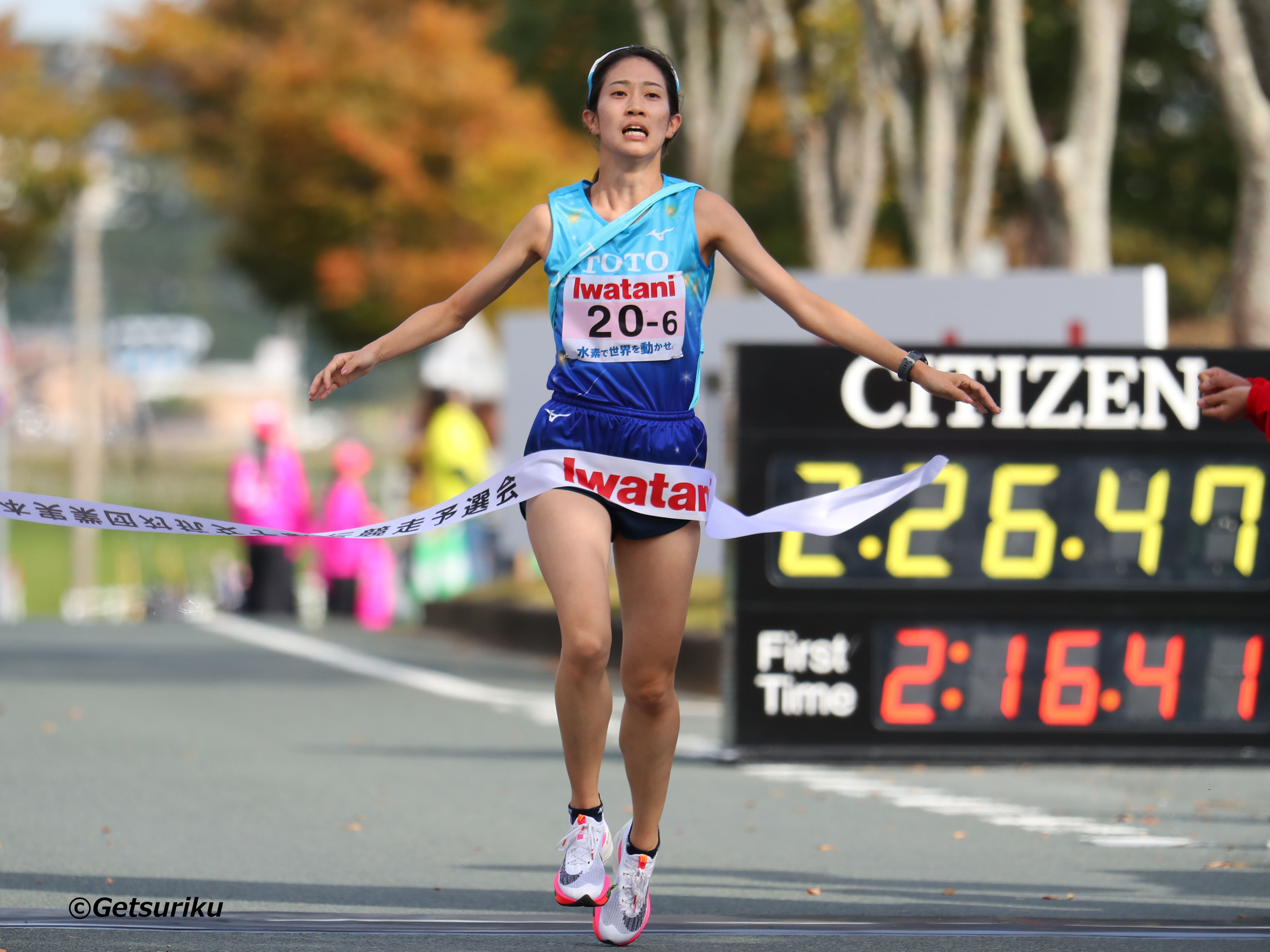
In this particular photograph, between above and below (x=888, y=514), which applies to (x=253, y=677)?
below

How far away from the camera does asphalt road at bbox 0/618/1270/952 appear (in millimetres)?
5984

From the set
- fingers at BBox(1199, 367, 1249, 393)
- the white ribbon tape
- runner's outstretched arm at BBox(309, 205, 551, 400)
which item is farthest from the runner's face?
fingers at BBox(1199, 367, 1249, 393)

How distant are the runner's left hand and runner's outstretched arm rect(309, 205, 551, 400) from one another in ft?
3.25

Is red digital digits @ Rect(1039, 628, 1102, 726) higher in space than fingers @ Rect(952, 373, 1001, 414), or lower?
lower

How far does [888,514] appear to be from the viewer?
9773mm

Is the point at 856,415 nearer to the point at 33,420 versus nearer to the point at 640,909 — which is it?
the point at 640,909

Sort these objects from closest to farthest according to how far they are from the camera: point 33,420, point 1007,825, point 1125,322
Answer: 1. point 1007,825
2. point 1125,322
3. point 33,420

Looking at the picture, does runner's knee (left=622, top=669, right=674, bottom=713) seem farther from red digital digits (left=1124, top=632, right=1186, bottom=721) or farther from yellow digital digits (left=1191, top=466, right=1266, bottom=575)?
yellow digital digits (left=1191, top=466, right=1266, bottom=575)

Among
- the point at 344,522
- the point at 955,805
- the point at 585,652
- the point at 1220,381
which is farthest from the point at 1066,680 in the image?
the point at 344,522

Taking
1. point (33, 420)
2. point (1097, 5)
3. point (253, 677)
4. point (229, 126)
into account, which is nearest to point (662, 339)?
point (253, 677)

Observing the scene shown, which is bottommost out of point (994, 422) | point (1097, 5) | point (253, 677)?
point (253, 677)

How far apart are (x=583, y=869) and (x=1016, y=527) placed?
4.50 m

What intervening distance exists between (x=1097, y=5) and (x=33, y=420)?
4156cm

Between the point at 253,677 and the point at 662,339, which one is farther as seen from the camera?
the point at 253,677
